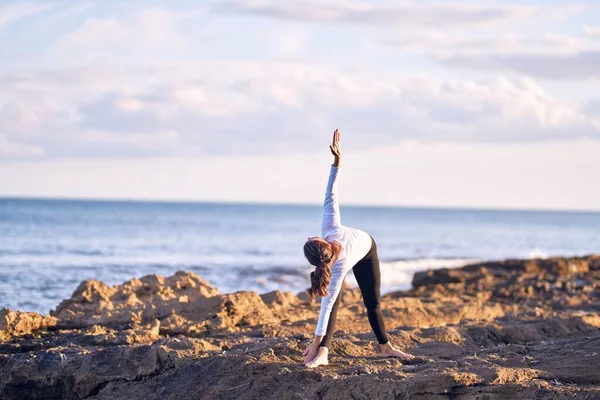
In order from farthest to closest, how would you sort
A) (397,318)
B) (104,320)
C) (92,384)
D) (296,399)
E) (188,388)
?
(397,318)
(104,320)
(92,384)
(188,388)
(296,399)

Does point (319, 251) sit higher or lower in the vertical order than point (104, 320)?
higher

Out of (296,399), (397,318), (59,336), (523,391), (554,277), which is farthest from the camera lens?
(554,277)

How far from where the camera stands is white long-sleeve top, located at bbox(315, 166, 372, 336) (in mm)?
7358

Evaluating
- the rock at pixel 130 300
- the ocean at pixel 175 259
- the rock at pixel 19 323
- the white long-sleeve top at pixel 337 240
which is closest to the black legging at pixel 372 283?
the white long-sleeve top at pixel 337 240

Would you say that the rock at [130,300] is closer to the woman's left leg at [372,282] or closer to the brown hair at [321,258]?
the woman's left leg at [372,282]

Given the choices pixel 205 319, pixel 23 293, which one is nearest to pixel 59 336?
pixel 205 319

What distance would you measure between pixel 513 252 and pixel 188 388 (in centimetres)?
4460

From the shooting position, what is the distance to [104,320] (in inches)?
423

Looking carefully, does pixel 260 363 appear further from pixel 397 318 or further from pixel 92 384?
pixel 397 318

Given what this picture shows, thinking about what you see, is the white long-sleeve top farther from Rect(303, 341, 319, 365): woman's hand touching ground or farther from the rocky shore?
the rocky shore

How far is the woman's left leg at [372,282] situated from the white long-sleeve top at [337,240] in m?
0.20

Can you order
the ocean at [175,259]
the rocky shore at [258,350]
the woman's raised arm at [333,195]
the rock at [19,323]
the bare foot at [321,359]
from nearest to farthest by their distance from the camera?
the rocky shore at [258,350]
the woman's raised arm at [333,195]
the bare foot at [321,359]
the rock at [19,323]
the ocean at [175,259]

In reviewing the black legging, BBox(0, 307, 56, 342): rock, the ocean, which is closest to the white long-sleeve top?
the black legging

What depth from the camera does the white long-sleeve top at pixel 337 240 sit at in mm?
7358
